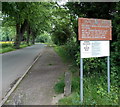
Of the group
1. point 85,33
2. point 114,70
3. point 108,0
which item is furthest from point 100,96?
point 108,0

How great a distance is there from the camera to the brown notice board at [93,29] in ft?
10.8

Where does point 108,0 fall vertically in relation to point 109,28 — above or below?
above

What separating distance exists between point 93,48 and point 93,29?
1.79ft

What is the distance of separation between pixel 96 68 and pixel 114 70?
0.63m

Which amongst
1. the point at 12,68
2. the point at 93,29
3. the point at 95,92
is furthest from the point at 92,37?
the point at 12,68

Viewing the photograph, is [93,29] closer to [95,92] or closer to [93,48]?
[93,48]

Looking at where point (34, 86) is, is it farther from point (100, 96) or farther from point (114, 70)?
point (114, 70)

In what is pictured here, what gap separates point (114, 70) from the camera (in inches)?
165


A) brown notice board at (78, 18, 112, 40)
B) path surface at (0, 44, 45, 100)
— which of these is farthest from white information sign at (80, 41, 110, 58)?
path surface at (0, 44, 45, 100)

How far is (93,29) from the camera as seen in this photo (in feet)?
11.4

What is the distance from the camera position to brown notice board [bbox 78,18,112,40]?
10.8 ft

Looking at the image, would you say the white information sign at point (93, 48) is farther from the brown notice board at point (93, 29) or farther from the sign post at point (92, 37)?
the brown notice board at point (93, 29)

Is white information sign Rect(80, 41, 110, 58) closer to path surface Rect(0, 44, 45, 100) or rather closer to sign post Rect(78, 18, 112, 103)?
sign post Rect(78, 18, 112, 103)

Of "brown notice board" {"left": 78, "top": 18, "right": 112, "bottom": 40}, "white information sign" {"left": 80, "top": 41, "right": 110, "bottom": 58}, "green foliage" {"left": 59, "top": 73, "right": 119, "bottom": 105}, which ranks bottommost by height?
"green foliage" {"left": 59, "top": 73, "right": 119, "bottom": 105}
